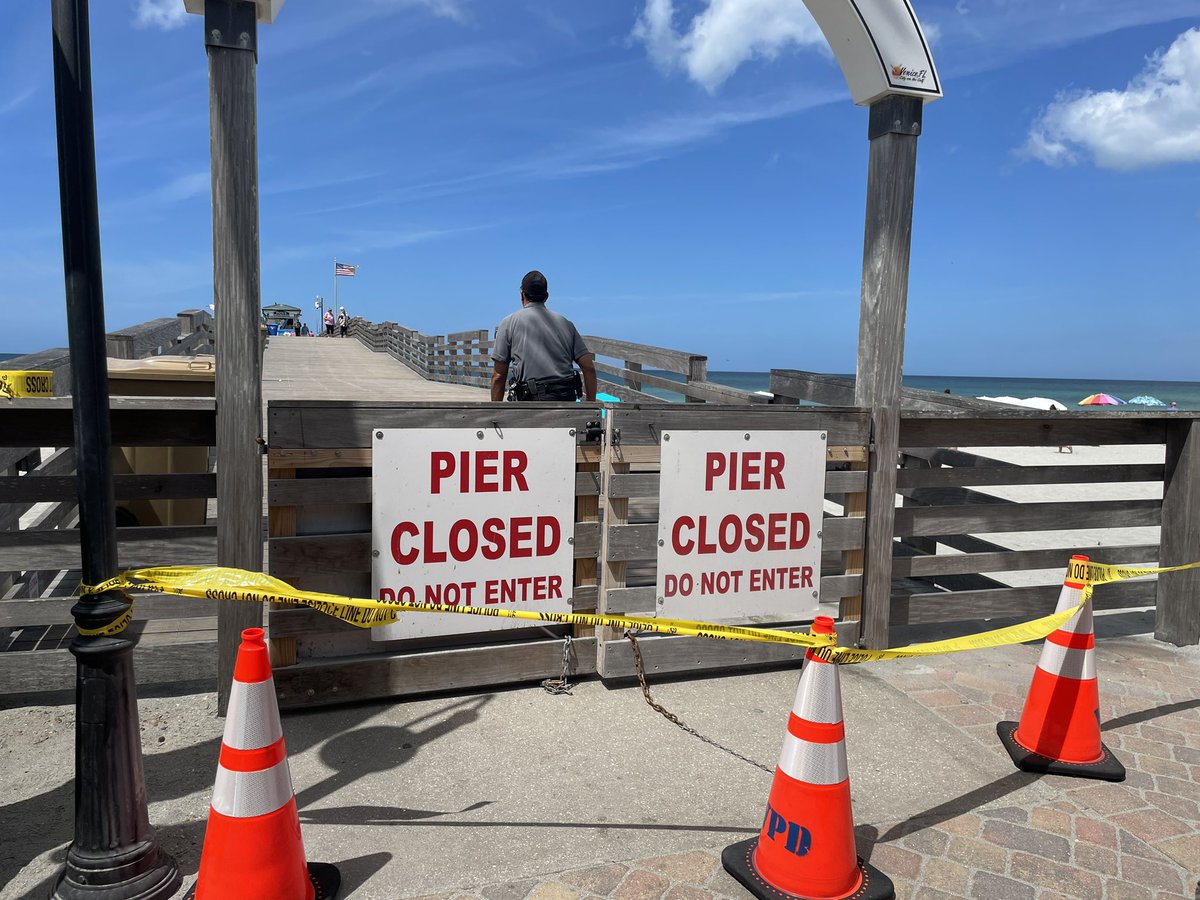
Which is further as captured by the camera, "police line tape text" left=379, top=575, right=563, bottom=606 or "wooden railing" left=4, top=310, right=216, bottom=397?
"wooden railing" left=4, top=310, right=216, bottom=397

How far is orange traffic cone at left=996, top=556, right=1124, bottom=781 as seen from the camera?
368 cm

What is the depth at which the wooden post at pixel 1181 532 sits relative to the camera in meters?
5.44

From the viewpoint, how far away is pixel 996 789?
3.51 m

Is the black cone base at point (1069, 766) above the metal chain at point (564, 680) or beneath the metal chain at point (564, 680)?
beneath

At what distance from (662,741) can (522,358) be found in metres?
2.91

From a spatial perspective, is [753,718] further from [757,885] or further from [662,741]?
[757,885]

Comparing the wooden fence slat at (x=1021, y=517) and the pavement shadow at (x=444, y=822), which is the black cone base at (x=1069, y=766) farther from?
the wooden fence slat at (x=1021, y=517)

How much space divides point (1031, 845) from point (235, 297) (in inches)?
148

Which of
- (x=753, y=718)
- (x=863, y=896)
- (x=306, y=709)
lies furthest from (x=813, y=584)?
(x=306, y=709)

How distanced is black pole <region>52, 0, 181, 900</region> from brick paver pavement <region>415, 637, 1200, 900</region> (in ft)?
3.21

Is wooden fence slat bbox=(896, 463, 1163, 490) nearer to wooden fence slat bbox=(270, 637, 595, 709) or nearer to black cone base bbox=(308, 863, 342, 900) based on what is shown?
wooden fence slat bbox=(270, 637, 595, 709)

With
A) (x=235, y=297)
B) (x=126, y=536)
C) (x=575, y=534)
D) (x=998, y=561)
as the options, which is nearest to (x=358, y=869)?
(x=575, y=534)

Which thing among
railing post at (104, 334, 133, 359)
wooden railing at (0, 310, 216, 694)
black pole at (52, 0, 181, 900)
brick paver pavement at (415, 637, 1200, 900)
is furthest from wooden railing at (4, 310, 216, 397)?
brick paver pavement at (415, 637, 1200, 900)

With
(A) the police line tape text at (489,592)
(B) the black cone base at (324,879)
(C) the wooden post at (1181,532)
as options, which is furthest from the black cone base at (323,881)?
(C) the wooden post at (1181,532)
